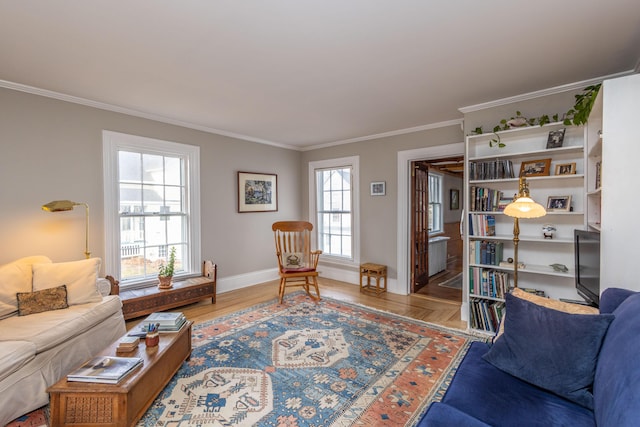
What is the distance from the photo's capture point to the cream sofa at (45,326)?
5.93ft

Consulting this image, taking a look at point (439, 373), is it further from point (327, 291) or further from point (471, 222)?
point (327, 291)

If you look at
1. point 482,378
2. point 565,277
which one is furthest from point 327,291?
point 482,378

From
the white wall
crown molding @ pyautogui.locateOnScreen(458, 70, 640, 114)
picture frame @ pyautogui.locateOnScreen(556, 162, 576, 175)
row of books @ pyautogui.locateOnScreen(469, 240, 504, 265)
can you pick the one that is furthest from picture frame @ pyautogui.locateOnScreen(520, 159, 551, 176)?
the white wall

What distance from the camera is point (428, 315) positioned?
3518mm

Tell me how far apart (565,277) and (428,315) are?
1.38 meters

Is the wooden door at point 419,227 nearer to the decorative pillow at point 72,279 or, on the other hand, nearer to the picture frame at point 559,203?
the picture frame at point 559,203

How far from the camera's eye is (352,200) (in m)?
4.98

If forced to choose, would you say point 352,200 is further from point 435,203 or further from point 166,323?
point 166,323

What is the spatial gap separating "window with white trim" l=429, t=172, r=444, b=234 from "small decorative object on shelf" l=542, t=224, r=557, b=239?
3.21 metres

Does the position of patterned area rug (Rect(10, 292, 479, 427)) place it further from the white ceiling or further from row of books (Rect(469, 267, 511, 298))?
the white ceiling

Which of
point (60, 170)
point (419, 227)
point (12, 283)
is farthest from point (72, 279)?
point (419, 227)

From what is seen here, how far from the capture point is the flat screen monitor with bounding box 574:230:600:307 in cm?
203

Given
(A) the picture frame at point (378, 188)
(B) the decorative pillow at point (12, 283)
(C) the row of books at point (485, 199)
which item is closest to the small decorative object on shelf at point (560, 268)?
(C) the row of books at point (485, 199)

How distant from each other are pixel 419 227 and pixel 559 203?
2.01m
